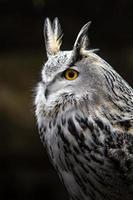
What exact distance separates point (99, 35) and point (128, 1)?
103 inches

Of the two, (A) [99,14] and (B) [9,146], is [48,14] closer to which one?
(A) [99,14]

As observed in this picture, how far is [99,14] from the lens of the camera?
8.23m

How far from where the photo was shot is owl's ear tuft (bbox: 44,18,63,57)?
4875 millimetres

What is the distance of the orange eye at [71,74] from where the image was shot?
4.50 meters

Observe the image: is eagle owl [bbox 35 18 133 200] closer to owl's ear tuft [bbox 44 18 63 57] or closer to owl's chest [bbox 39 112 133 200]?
owl's chest [bbox 39 112 133 200]

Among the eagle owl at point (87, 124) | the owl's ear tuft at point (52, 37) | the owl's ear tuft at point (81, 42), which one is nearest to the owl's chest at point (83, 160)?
the eagle owl at point (87, 124)

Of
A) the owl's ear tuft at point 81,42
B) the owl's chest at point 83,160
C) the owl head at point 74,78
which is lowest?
the owl's chest at point 83,160

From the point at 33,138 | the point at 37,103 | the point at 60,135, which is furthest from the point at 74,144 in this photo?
the point at 33,138

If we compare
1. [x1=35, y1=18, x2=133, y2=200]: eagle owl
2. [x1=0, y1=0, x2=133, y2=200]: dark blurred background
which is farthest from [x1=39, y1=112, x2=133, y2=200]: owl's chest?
[x1=0, y1=0, x2=133, y2=200]: dark blurred background

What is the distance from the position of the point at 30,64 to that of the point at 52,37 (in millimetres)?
3610

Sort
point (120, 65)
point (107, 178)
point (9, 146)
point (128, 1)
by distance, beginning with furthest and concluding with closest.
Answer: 1. point (120, 65)
2. point (9, 146)
3. point (128, 1)
4. point (107, 178)

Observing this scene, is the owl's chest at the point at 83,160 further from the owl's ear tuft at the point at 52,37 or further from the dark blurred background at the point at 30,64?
the dark blurred background at the point at 30,64

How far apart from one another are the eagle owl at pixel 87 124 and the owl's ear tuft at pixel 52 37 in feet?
0.81

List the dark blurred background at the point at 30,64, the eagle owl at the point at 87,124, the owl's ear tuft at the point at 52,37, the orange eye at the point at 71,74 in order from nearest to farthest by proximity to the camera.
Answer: the eagle owl at the point at 87,124
the orange eye at the point at 71,74
the owl's ear tuft at the point at 52,37
the dark blurred background at the point at 30,64
